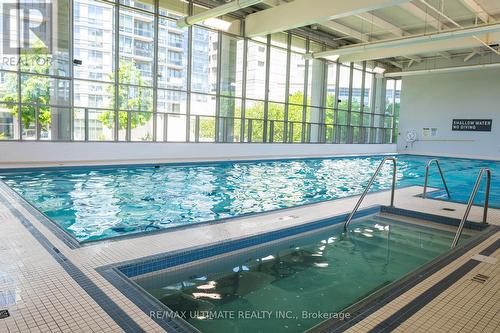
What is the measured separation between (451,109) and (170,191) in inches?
654

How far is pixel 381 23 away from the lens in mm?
12703

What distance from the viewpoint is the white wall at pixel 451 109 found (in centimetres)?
1723

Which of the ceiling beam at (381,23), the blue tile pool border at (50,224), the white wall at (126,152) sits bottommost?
the blue tile pool border at (50,224)

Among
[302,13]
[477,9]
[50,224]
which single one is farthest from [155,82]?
[477,9]

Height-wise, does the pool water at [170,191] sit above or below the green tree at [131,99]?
below

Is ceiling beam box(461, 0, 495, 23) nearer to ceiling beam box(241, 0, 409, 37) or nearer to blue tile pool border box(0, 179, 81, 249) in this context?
ceiling beam box(241, 0, 409, 37)

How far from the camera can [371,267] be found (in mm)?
3596

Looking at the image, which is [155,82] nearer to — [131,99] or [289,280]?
[131,99]

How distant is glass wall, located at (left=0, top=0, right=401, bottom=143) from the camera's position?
9.27m

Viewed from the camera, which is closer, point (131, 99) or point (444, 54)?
point (131, 99)

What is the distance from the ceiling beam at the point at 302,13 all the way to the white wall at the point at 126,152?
13.2ft

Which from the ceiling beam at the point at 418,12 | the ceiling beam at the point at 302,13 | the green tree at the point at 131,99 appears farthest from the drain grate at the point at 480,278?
the green tree at the point at 131,99

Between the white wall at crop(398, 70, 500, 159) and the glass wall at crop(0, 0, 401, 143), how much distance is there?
20.0 feet

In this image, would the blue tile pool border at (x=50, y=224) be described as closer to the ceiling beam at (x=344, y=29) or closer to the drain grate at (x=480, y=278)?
the drain grate at (x=480, y=278)
